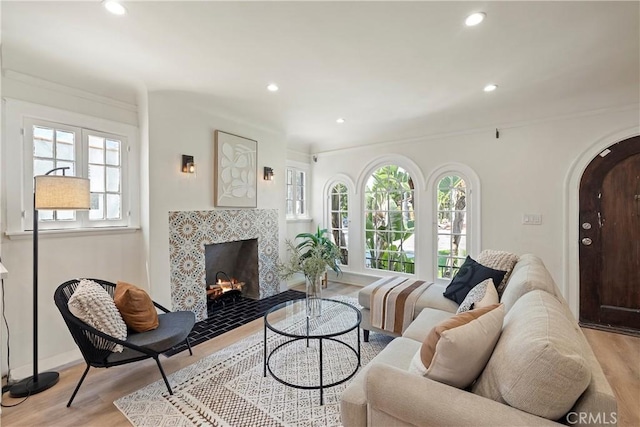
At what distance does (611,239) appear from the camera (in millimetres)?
3266

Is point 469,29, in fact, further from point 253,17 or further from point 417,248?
point 417,248

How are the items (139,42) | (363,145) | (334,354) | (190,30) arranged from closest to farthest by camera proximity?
(190,30)
(139,42)
(334,354)
(363,145)

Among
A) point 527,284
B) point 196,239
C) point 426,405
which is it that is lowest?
point 426,405

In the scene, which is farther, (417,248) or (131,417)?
(417,248)

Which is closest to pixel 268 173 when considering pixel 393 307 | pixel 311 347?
pixel 311 347

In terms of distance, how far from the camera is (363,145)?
5012 mm

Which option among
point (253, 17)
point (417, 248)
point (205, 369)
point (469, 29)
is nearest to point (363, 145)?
point (417, 248)

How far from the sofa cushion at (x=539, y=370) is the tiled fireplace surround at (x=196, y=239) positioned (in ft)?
9.95

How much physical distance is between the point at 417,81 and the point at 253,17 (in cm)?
172

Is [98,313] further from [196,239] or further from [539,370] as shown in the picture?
[539,370]

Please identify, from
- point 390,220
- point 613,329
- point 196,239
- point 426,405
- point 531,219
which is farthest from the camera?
point 390,220

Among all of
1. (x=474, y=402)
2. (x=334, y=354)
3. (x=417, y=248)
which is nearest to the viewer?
(x=474, y=402)

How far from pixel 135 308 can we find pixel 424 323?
86.1 inches

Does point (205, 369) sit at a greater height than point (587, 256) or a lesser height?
lesser
